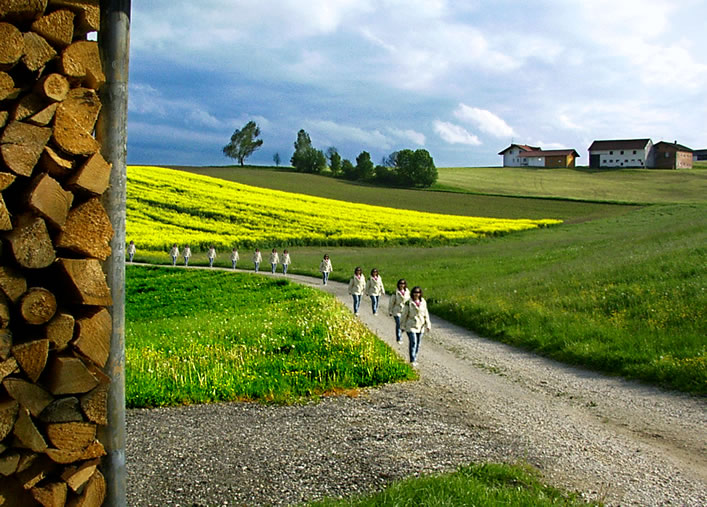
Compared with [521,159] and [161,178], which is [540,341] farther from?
[521,159]

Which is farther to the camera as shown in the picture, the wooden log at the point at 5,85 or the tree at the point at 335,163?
the tree at the point at 335,163

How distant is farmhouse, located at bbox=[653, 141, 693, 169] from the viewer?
135500mm

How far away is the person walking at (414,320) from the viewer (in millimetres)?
12910

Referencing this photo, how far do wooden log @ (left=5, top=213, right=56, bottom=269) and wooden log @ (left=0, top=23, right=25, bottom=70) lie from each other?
1.03m

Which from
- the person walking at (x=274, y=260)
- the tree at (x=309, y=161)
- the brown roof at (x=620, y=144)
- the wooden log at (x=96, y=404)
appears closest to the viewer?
the wooden log at (x=96, y=404)

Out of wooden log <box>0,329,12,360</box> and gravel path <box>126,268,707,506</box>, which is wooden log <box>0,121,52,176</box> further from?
gravel path <box>126,268,707,506</box>

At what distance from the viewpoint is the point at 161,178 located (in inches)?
2549

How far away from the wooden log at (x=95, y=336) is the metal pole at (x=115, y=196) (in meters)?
0.10

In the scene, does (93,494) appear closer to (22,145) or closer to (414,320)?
(22,145)

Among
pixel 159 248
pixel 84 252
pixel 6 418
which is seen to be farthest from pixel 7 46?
pixel 159 248

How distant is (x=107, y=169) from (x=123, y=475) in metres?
2.38

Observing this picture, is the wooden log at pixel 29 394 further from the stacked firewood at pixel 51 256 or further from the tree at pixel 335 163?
the tree at pixel 335 163

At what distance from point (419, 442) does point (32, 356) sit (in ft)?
14.7

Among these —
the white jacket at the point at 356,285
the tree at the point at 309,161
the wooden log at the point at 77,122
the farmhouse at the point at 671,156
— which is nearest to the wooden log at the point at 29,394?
the wooden log at the point at 77,122
